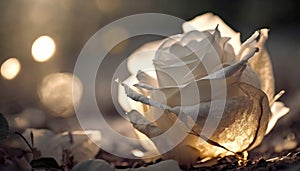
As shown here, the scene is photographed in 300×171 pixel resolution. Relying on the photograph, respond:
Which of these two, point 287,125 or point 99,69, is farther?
point 99,69

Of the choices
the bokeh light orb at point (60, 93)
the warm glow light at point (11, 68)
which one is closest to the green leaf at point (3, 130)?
the bokeh light orb at point (60, 93)

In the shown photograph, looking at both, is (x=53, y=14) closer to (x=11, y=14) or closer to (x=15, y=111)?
(x=11, y=14)

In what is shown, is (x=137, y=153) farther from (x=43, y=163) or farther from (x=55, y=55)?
(x=55, y=55)

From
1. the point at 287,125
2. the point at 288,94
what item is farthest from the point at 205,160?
the point at 288,94

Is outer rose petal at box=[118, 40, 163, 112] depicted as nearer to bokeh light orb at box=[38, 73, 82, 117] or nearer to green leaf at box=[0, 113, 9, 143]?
green leaf at box=[0, 113, 9, 143]

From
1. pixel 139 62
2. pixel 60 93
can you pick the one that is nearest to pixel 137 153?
pixel 139 62

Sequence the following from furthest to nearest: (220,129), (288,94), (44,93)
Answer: (44,93) < (288,94) < (220,129)
